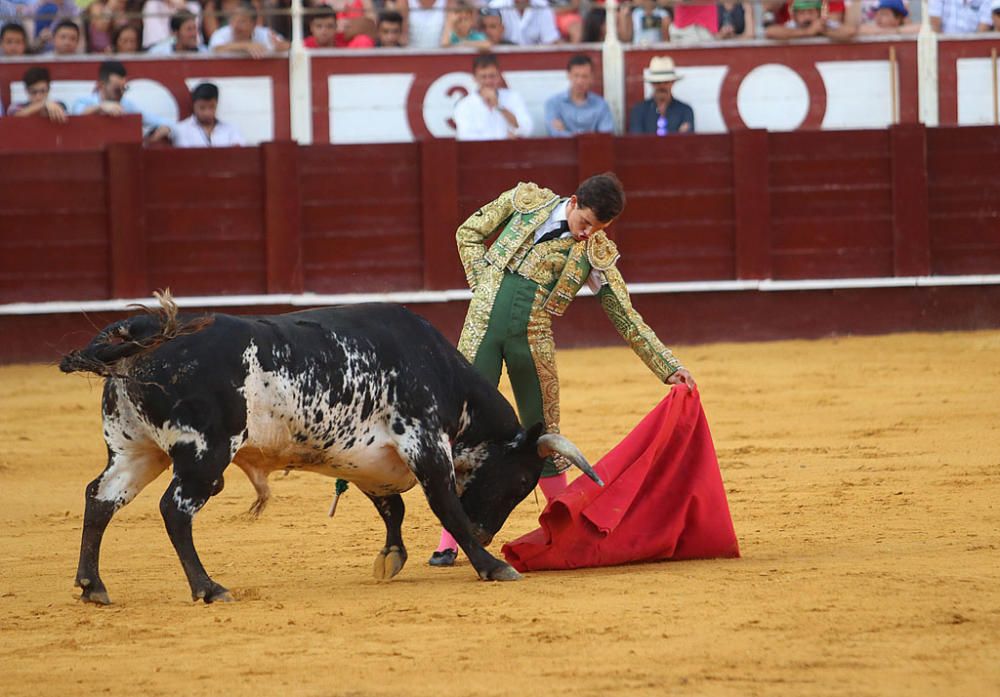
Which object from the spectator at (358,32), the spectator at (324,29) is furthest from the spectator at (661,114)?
the spectator at (324,29)

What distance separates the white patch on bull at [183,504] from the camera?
12.5 feet

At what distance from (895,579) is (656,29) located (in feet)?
21.6

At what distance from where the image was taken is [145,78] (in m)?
9.70

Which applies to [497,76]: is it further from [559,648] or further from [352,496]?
[559,648]

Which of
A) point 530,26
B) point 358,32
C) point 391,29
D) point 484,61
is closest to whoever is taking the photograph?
point 484,61

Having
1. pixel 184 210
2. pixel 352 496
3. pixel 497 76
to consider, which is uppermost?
pixel 497 76

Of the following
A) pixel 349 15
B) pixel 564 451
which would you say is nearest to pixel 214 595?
pixel 564 451

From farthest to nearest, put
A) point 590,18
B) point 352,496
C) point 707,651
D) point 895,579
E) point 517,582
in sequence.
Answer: point 590,18
point 352,496
point 517,582
point 895,579
point 707,651

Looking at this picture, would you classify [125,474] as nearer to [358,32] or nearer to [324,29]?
[324,29]

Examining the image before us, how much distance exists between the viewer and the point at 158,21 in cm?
1000

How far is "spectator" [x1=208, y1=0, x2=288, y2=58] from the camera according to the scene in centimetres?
970

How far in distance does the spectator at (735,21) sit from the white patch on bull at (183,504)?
6.88 metres

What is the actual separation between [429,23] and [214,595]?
259 inches

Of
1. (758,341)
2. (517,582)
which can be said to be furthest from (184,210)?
(517,582)
